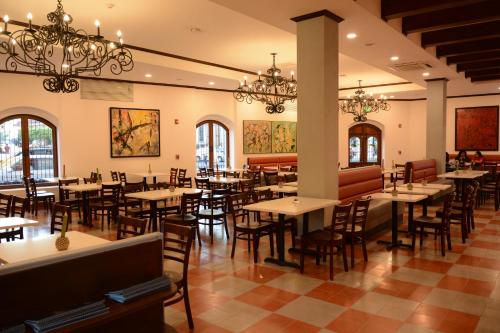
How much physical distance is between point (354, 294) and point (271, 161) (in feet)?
34.2

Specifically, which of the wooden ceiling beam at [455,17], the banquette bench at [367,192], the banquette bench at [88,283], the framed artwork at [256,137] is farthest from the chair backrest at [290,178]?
the banquette bench at [88,283]

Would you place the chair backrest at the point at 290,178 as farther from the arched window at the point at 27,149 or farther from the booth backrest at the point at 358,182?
the arched window at the point at 27,149

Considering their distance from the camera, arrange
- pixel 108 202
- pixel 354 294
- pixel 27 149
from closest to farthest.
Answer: pixel 354 294 < pixel 108 202 < pixel 27 149

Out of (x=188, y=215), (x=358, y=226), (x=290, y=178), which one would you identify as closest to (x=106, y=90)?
(x=290, y=178)

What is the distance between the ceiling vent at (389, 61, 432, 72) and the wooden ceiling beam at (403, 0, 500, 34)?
248 cm

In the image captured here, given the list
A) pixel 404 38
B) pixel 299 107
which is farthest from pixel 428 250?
pixel 404 38

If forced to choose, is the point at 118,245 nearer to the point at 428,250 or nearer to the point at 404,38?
the point at 428,250

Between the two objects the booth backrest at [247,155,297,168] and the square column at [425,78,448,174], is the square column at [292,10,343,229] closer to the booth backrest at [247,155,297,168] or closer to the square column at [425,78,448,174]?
the square column at [425,78,448,174]

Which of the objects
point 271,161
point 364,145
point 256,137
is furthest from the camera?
point 364,145

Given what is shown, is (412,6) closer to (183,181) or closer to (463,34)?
(463,34)

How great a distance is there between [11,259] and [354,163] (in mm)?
Answer: 15951

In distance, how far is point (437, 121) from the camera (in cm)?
1052

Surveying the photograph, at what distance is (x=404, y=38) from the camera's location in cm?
659

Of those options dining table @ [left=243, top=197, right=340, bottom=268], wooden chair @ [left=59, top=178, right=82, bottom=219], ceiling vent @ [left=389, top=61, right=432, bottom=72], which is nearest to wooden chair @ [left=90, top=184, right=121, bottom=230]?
wooden chair @ [left=59, top=178, right=82, bottom=219]
